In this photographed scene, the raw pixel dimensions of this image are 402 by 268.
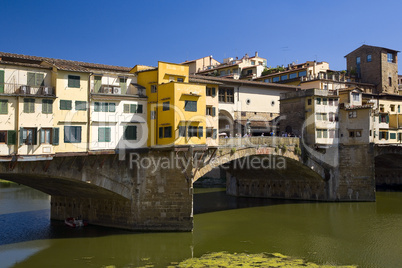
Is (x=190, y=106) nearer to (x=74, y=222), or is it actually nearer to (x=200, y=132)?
(x=200, y=132)

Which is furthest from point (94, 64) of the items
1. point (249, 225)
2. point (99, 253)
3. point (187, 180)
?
point (249, 225)

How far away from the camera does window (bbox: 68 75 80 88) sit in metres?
28.6

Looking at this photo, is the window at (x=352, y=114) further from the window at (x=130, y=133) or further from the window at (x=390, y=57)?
the window at (x=130, y=133)

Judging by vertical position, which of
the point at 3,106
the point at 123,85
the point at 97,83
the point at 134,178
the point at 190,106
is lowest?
the point at 134,178

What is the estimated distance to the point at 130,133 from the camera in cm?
3209

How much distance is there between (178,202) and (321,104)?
25.6m

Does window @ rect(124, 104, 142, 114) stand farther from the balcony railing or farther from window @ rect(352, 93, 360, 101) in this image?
window @ rect(352, 93, 360, 101)

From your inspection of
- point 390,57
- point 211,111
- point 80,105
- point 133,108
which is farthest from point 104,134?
point 390,57

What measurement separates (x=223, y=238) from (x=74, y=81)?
17068 millimetres

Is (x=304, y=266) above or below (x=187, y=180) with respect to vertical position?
below

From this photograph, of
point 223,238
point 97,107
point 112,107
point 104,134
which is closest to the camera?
point 97,107

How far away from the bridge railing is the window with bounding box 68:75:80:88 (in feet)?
51.6

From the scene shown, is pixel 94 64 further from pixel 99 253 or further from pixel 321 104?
pixel 321 104

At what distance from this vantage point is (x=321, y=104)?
159 ft
